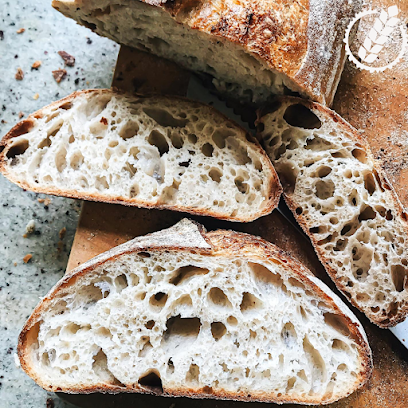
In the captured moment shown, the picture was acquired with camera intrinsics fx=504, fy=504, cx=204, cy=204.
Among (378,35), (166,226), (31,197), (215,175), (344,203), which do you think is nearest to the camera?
(344,203)

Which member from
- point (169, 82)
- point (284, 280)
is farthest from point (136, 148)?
point (284, 280)

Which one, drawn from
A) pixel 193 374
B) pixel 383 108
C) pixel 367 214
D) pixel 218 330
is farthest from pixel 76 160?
pixel 383 108

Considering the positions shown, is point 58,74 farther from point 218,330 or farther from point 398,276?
point 398,276

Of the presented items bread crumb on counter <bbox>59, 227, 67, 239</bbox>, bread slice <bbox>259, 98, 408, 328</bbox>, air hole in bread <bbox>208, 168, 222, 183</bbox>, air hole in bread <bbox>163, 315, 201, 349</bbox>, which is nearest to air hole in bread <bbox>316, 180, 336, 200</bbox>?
bread slice <bbox>259, 98, 408, 328</bbox>

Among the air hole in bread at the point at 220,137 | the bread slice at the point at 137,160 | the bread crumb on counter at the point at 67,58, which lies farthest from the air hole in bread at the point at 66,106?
the air hole in bread at the point at 220,137

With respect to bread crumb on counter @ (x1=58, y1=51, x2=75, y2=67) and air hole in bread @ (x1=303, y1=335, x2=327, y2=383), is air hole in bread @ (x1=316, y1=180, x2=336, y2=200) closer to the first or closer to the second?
air hole in bread @ (x1=303, y1=335, x2=327, y2=383)

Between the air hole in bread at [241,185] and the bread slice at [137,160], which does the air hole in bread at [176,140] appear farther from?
the air hole in bread at [241,185]
